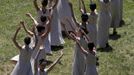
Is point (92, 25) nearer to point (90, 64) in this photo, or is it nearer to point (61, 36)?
point (61, 36)

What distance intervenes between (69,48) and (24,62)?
502 cm

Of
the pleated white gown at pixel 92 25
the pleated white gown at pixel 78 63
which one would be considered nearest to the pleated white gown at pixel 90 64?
the pleated white gown at pixel 78 63

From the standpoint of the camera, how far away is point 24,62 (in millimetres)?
12234

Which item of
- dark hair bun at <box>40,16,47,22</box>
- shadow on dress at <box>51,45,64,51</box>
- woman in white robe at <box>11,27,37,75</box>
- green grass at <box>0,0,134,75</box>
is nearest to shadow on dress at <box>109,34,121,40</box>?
green grass at <box>0,0,134,75</box>

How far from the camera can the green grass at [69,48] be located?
15.4 m

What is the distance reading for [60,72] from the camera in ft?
49.6

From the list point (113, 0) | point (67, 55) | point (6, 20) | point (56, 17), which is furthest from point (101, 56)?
point (6, 20)

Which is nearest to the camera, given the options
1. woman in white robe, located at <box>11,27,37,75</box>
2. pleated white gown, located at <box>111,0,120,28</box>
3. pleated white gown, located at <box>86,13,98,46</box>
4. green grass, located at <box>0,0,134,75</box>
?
woman in white robe, located at <box>11,27,37,75</box>

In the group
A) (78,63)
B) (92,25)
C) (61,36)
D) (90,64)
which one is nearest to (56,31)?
(61,36)

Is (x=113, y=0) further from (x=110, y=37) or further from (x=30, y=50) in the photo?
(x=30, y=50)

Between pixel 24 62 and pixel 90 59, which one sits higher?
pixel 24 62

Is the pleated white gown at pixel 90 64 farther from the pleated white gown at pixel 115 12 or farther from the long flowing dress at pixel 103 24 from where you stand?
the pleated white gown at pixel 115 12

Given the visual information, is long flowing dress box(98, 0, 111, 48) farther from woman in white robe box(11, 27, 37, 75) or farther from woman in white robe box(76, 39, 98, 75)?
woman in white robe box(11, 27, 37, 75)

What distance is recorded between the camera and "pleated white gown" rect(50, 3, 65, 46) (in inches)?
667
